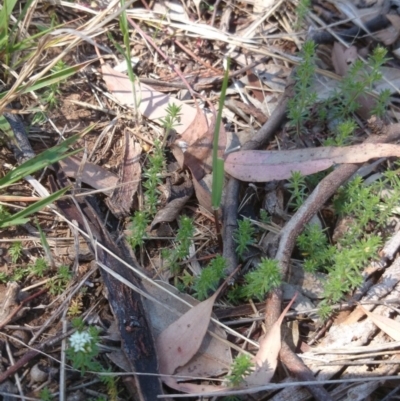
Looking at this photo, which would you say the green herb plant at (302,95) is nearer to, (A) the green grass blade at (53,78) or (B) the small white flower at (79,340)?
(A) the green grass blade at (53,78)

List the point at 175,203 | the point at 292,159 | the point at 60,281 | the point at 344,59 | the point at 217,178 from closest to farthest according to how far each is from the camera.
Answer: the point at 217,178, the point at 60,281, the point at 175,203, the point at 292,159, the point at 344,59

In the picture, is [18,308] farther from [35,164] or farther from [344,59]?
[344,59]

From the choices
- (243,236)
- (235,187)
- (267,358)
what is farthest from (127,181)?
(267,358)

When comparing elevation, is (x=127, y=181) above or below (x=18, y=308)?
above

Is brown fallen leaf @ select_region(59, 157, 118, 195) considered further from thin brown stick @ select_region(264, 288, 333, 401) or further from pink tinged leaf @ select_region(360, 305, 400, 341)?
pink tinged leaf @ select_region(360, 305, 400, 341)

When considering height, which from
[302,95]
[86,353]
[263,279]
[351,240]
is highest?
[302,95]

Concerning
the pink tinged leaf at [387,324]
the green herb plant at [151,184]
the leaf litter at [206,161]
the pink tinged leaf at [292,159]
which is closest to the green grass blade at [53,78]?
the leaf litter at [206,161]

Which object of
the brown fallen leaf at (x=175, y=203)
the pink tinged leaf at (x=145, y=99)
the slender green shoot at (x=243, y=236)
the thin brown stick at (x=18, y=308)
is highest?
the pink tinged leaf at (x=145, y=99)

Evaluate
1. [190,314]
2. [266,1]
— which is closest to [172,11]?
[266,1]
